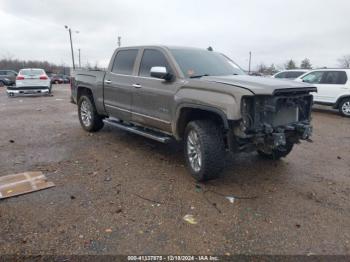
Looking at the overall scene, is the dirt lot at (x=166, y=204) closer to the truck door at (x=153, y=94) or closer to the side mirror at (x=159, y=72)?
the truck door at (x=153, y=94)

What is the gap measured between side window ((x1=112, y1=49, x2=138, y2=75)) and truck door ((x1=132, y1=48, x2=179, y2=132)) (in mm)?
329

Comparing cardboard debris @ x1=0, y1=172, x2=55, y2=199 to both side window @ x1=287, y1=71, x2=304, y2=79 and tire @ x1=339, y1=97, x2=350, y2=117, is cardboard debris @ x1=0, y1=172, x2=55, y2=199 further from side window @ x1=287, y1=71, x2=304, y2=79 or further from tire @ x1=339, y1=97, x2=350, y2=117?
side window @ x1=287, y1=71, x2=304, y2=79

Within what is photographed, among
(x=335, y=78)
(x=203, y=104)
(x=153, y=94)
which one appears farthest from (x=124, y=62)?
(x=335, y=78)

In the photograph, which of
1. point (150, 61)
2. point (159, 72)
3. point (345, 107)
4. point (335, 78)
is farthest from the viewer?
point (335, 78)

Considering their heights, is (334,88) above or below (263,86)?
below

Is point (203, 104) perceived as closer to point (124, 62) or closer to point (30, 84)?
point (124, 62)

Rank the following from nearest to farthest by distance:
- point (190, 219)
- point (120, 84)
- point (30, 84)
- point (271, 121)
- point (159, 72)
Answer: point (190, 219) < point (271, 121) < point (159, 72) < point (120, 84) < point (30, 84)

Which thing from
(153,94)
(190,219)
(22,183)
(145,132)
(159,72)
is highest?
(159,72)

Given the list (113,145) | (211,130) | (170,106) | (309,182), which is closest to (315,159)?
(309,182)

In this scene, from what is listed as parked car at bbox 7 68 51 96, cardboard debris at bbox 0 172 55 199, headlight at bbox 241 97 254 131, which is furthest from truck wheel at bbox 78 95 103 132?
parked car at bbox 7 68 51 96

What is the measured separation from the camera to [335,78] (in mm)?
11547

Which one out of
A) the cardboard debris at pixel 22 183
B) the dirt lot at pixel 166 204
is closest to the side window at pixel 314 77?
the dirt lot at pixel 166 204

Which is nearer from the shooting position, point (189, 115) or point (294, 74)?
point (189, 115)

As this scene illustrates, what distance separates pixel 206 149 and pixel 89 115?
162 inches
